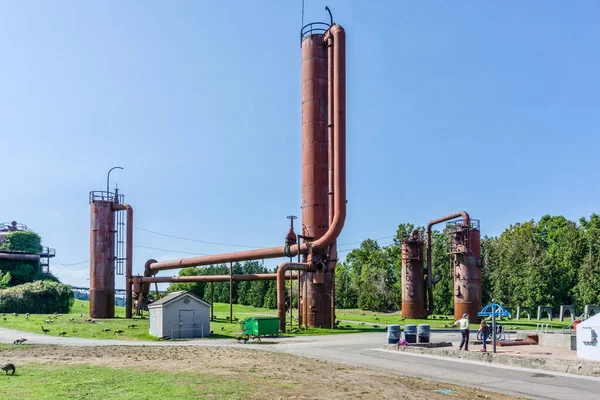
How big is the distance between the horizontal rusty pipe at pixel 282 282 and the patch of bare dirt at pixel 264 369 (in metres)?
11.2

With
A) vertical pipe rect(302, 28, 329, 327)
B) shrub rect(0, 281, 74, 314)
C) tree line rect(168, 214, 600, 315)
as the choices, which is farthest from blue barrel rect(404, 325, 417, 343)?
shrub rect(0, 281, 74, 314)

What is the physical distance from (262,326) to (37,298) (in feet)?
135

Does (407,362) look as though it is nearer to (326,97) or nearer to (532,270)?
(326,97)

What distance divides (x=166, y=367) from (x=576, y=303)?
60.4m

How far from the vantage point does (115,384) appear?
51.8ft

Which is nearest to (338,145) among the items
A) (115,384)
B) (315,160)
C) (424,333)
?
(315,160)

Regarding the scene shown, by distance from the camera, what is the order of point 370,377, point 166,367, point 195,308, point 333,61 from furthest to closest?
1. point 333,61
2. point 195,308
3. point 166,367
4. point 370,377

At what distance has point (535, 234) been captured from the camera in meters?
91.2

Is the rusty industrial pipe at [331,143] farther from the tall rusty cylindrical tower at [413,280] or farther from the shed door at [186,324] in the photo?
the tall rusty cylindrical tower at [413,280]

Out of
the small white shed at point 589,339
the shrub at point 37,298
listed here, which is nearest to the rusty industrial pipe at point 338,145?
the small white shed at point 589,339

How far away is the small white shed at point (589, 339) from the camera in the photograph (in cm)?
2138

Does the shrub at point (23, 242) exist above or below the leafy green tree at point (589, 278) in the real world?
above

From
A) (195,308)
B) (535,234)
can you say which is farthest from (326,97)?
(535,234)

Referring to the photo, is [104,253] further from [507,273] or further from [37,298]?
[507,273]
